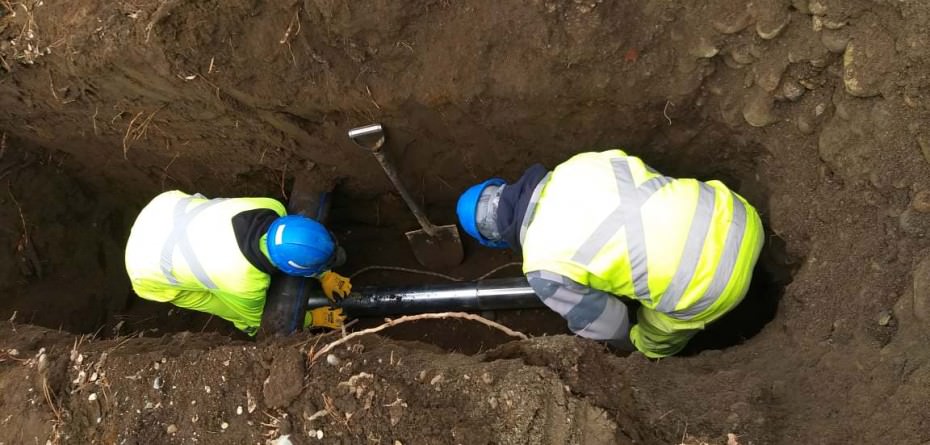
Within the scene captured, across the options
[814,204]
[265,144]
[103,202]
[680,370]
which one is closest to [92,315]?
[103,202]

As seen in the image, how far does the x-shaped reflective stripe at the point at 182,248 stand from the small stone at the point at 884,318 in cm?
278

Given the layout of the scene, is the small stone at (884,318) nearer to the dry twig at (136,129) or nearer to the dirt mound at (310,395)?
the dirt mound at (310,395)

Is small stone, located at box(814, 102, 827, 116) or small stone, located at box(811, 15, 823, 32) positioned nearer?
small stone, located at box(811, 15, 823, 32)

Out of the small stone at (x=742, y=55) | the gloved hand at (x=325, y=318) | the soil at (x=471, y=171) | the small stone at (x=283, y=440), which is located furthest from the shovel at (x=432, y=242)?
the small stone at (x=742, y=55)

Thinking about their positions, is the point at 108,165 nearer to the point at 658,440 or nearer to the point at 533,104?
the point at 533,104

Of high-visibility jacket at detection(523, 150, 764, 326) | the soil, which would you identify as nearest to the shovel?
the soil

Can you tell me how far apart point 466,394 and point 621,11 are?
5.44 feet

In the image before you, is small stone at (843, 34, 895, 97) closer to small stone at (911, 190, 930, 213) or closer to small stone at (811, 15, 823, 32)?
small stone at (811, 15, 823, 32)

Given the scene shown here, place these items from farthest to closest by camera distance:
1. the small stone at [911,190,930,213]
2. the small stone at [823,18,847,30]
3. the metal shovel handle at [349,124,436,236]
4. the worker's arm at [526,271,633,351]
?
the metal shovel handle at [349,124,436,236], the worker's arm at [526,271,633,351], the small stone at [823,18,847,30], the small stone at [911,190,930,213]

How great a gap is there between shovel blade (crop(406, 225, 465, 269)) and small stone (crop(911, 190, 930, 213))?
233cm

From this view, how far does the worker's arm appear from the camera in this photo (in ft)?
7.55

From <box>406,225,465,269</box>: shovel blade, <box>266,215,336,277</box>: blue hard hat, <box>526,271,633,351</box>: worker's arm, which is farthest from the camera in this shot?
<box>406,225,465,269</box>: shovel blade

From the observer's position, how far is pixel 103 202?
13.3ft

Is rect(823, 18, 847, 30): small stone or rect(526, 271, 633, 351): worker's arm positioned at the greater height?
rect(823, 18, 847, 30): small stone
